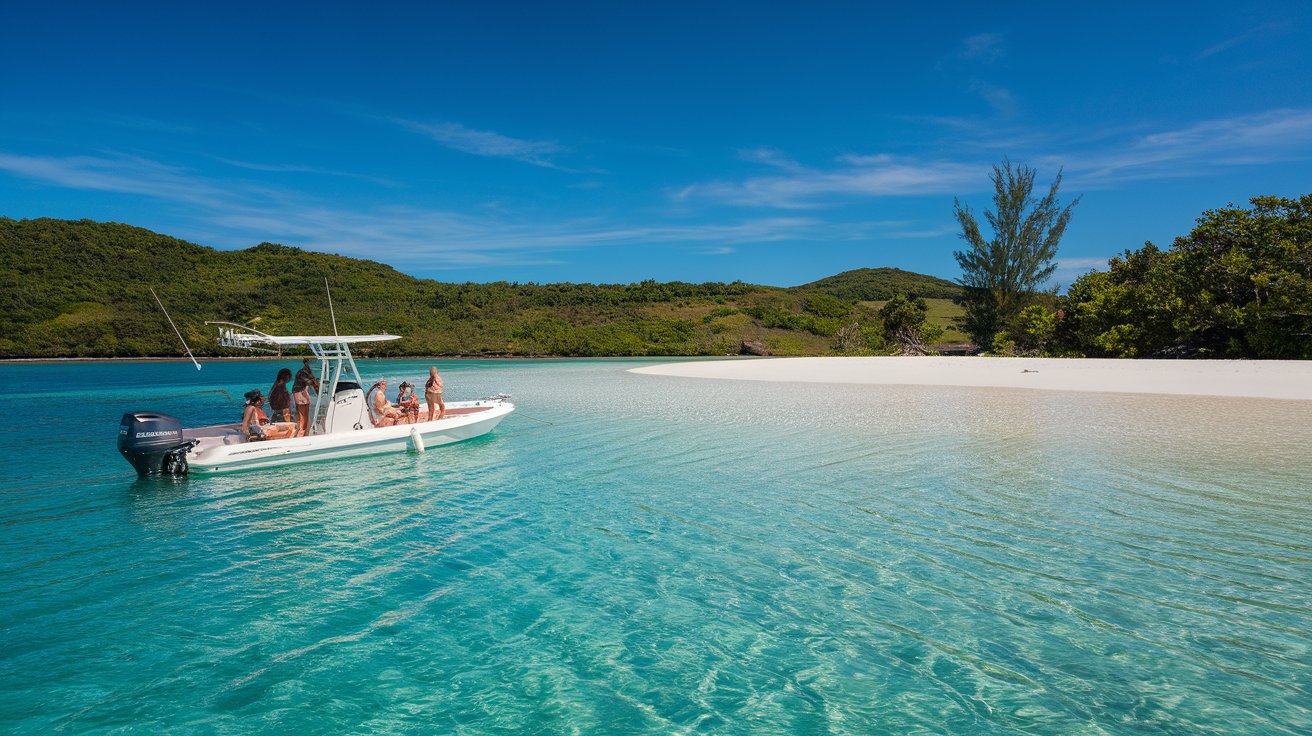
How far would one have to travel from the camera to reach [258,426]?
12266 mm

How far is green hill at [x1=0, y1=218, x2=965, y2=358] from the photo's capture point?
257ft

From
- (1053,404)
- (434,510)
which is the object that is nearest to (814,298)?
(1053,404)

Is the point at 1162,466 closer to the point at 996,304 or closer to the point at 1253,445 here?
the point at 1253,445

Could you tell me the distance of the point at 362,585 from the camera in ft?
20.0

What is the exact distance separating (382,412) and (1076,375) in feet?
83.3

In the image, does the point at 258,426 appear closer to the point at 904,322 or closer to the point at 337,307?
the point at 904,322

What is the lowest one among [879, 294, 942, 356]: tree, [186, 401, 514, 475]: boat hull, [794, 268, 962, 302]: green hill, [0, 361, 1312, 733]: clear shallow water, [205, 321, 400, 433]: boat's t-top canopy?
[0, 361, 1312, 733]: clear shallow water

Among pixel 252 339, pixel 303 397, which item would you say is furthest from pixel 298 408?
pixel 252 339

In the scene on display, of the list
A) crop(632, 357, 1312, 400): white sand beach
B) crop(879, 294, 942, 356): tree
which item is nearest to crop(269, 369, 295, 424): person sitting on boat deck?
crop(632, 357, 1312, 400): white sand beach

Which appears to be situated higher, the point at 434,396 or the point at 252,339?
the point at 252,339

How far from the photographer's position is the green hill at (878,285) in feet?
354

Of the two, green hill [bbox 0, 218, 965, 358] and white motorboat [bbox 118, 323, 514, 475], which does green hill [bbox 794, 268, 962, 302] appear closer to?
green hill [bbox 0, 218, 965, 358]

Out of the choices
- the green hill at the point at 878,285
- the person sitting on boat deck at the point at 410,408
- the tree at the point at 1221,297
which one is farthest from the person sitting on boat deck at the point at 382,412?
the green hill at the point at 878,285

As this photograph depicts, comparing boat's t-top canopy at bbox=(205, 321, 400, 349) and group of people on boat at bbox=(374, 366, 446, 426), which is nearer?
boat's t-top canopy at bbox=(205, 321, 400, 349)
